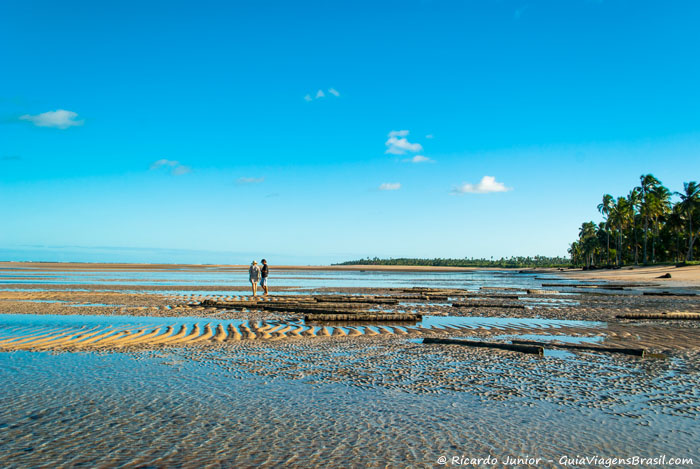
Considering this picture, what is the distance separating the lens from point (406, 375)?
8102 millimetres

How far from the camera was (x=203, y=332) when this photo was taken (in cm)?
1301

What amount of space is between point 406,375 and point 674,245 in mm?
102205

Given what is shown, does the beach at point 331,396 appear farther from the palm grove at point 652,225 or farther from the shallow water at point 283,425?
the palm grove at point 652,225

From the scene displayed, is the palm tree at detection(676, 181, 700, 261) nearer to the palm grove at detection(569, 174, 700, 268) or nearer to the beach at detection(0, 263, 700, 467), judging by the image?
the palm grove at detection(569, 174, 700, 268)

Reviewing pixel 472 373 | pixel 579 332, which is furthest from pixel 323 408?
pixel 579 332

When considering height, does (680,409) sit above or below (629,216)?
below

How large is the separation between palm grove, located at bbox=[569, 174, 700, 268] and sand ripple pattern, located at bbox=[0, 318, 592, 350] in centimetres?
7862

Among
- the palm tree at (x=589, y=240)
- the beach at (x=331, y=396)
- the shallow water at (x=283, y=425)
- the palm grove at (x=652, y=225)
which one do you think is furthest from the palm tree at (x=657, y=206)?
the shallow water at (x=283, y=425)

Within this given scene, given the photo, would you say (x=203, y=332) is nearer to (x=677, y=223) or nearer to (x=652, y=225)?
(x=677, y=223)

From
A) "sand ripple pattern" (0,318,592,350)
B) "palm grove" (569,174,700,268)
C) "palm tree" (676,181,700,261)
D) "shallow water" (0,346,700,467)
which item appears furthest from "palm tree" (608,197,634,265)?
"shallow water" (0,346,700,467)

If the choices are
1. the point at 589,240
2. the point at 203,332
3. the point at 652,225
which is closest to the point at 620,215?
the point at 652,225

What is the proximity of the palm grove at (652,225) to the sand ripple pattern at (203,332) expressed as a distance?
7862 cm

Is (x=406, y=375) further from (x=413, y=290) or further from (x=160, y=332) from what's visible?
(x=413, y=290)

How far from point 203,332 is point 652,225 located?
115757 mm
